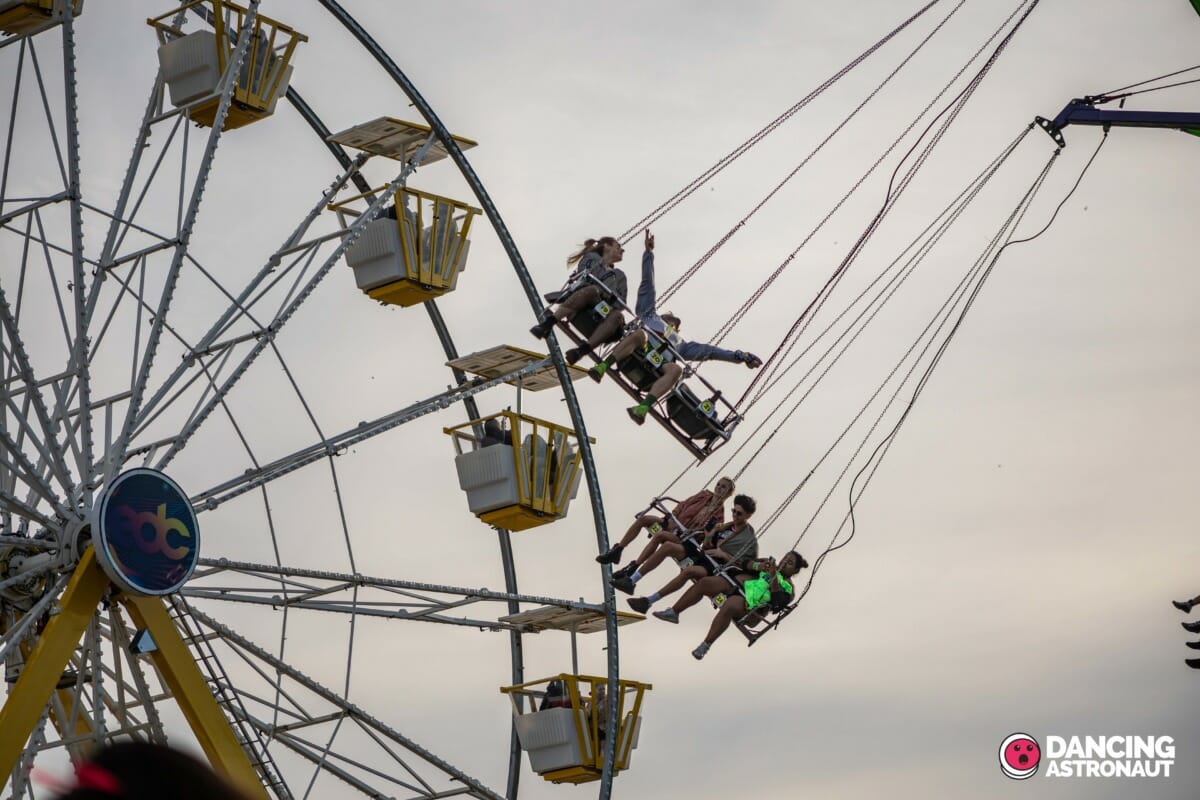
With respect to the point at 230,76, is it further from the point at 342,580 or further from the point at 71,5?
the point at 342,580

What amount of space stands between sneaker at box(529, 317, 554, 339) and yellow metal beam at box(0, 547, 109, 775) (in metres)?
4.89

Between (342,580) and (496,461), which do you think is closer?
(342,580)

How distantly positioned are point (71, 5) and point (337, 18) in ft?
7.20

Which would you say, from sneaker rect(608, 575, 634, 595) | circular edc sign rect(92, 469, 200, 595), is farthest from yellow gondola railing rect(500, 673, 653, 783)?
circular edc sign rect(92, 469, 200, 595)

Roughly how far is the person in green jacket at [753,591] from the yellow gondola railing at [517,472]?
1738 mm

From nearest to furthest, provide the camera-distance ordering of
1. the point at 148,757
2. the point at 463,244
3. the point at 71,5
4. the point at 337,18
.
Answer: the point at 148,757
the point at 71,5
the point at 337,18
the point at 463,244

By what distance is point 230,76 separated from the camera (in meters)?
14.7

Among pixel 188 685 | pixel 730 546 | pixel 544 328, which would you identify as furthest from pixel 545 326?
pixel 188 685

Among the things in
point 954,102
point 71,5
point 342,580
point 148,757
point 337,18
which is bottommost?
point 148,757

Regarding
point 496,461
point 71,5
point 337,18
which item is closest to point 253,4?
point 337,18

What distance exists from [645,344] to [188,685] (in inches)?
207

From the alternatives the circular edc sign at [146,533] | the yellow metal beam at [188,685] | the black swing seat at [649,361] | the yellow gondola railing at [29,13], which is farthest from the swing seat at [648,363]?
the yellow gondola railing at [29,13]

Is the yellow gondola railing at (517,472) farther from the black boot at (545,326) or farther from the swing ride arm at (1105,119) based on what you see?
the swing ride arm at (1105,119)

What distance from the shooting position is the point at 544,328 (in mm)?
16062
